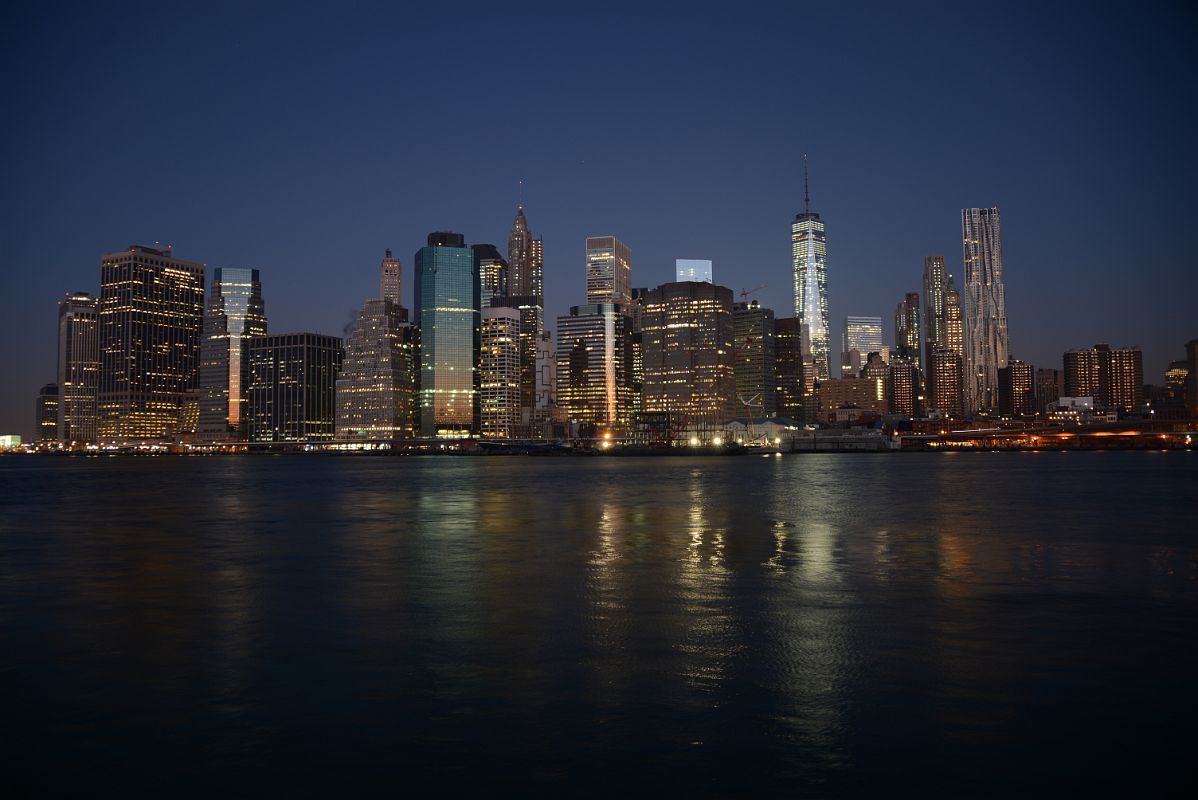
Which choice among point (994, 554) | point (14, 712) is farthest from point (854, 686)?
point (994, 554)

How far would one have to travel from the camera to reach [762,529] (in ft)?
133

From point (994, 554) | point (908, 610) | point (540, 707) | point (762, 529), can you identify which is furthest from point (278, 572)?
point (994, 554)

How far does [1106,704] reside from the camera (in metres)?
12.9

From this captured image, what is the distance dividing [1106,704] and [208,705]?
549 inches

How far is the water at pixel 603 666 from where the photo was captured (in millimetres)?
10633

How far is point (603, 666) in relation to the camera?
15.2m

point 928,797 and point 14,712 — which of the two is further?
point 14,712

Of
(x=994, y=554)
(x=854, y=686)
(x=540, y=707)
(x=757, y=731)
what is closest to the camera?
(x=757, y=731)

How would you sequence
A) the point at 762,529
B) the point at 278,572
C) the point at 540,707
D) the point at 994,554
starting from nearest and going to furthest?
the point at 540,707, the point at 278,572, the point at 994,554, the point at 762,529

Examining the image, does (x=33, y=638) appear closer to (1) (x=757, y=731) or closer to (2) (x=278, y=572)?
(2) (x=278, y=572)

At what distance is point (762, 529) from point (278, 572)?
22.5 m

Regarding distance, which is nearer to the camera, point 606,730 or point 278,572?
point 606,730

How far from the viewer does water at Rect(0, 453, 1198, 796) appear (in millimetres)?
10633

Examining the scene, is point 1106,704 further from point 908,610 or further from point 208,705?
point 208,705
